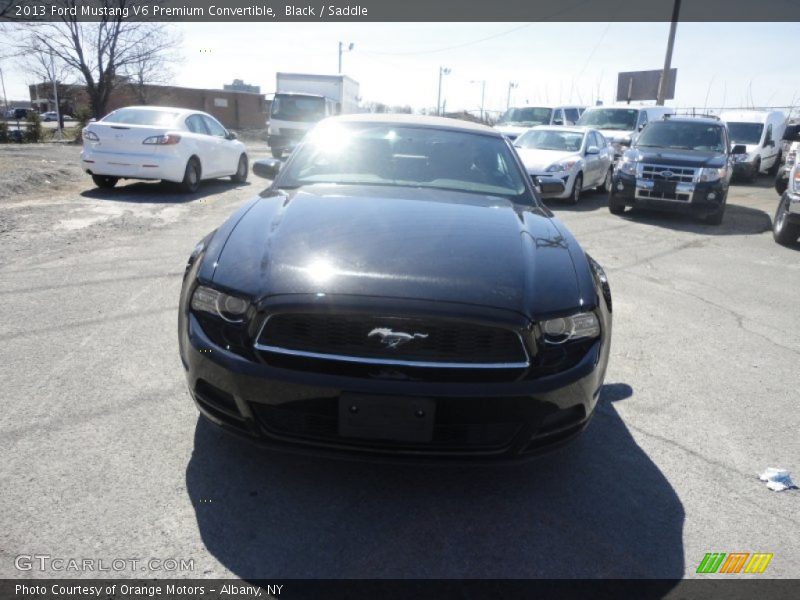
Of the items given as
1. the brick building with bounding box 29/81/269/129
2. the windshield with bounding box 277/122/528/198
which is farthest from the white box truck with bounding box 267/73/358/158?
Answer: the brick building with bounding box 29/81/269/129

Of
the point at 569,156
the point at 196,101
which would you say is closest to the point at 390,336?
the point at 569,156

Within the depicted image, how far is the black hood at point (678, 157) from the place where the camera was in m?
10.5

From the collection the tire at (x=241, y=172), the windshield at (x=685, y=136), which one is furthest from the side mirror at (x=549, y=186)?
the tire at (x=241, y=172)

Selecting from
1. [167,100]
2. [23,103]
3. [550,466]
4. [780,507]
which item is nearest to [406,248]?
[550,466]

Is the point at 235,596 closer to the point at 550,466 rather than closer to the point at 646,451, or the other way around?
the point at 550,466

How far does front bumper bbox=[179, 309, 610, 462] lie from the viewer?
218cm

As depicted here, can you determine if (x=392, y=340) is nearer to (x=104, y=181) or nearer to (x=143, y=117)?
(x=143, y=117)

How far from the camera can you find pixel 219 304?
2.37 meters

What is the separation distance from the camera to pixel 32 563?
205 cm

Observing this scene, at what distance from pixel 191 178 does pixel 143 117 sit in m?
1.32

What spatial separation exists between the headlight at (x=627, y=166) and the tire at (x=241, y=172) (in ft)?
25.5

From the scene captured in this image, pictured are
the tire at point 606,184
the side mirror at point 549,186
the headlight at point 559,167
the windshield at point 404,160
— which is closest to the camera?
the windshield at point 404,160

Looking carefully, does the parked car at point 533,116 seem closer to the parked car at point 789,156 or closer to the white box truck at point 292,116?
the white box truck at point 292,116

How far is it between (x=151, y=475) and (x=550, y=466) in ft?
5.76
